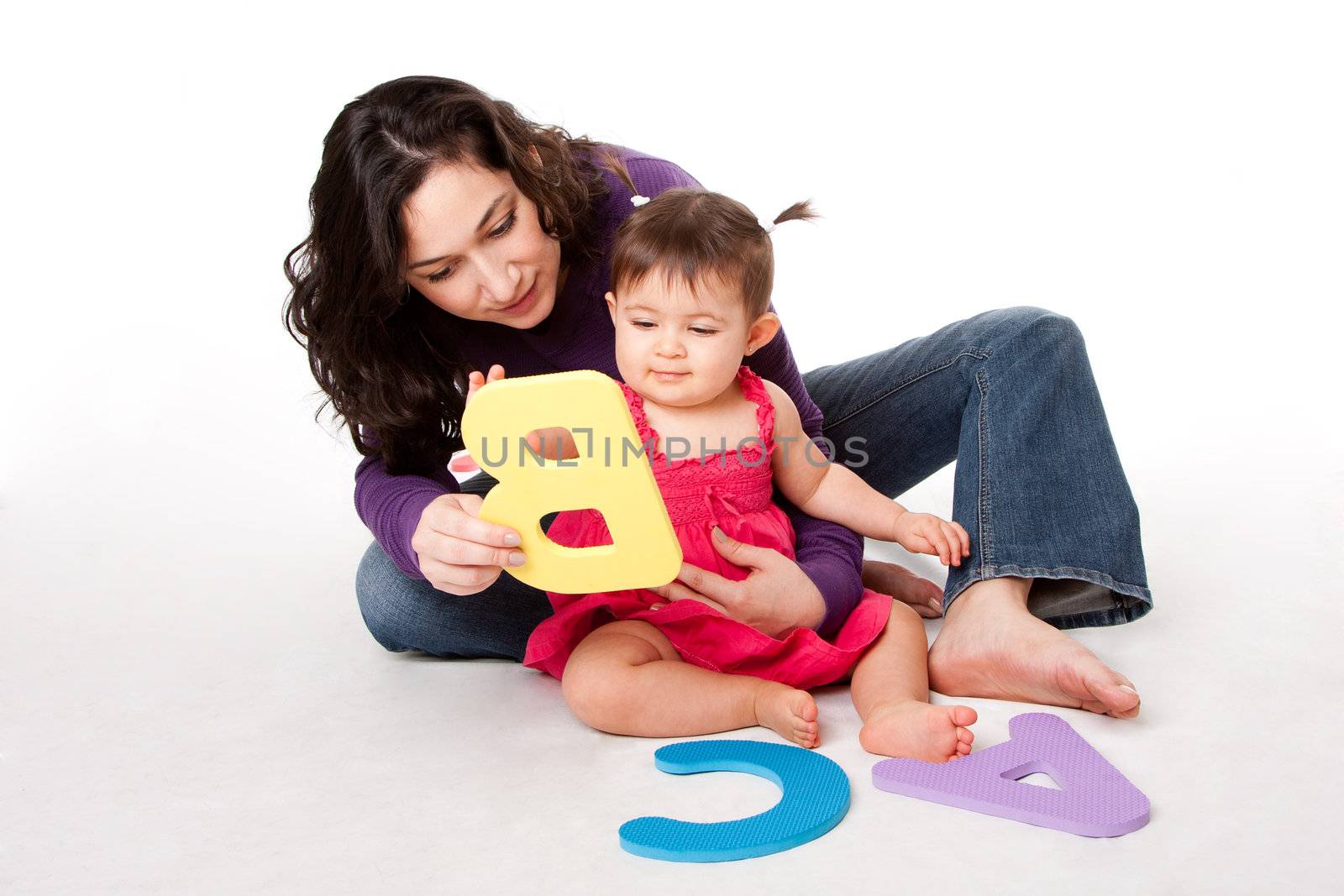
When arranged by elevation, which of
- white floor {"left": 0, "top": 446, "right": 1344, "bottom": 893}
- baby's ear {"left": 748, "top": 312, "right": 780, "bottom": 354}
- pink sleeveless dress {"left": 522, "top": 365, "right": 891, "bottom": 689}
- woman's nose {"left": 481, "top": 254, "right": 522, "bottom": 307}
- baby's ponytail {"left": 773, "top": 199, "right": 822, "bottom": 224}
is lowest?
white floor {"left": 0, "top": 446, "right": 1344, "bottom": 893}

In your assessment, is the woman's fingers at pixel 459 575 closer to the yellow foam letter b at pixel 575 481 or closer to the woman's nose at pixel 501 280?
the yellow foam letter b at pixel 575 481

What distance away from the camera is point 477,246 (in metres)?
1.50

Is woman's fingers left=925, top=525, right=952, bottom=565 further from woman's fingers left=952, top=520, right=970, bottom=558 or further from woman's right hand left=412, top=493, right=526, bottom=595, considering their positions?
woman's right hand left=412, top=493, right=526, bottom=595

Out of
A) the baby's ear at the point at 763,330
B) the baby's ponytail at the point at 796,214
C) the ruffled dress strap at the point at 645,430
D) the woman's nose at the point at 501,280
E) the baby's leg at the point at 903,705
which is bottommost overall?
the baby's leg at the point at 903,705

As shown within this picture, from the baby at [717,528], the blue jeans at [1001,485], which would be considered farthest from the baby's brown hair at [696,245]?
the blue jeans at [1001,485]

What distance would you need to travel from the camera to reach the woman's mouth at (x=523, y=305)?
5.20ft

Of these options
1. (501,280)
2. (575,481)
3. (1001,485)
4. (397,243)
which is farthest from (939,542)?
(397,243)

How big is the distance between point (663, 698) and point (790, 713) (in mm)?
150

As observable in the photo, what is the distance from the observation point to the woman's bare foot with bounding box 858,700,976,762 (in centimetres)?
131

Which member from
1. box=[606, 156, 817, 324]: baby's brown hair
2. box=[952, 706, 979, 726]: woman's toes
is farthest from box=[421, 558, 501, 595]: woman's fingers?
box=[952, 706, 979, 726]: woman's toes

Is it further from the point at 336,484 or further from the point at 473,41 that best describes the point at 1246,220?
the point at 336,484

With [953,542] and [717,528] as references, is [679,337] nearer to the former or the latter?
[717,528]

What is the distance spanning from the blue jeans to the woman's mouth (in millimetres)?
365

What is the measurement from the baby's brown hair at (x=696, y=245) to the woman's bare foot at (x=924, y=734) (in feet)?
1.70
